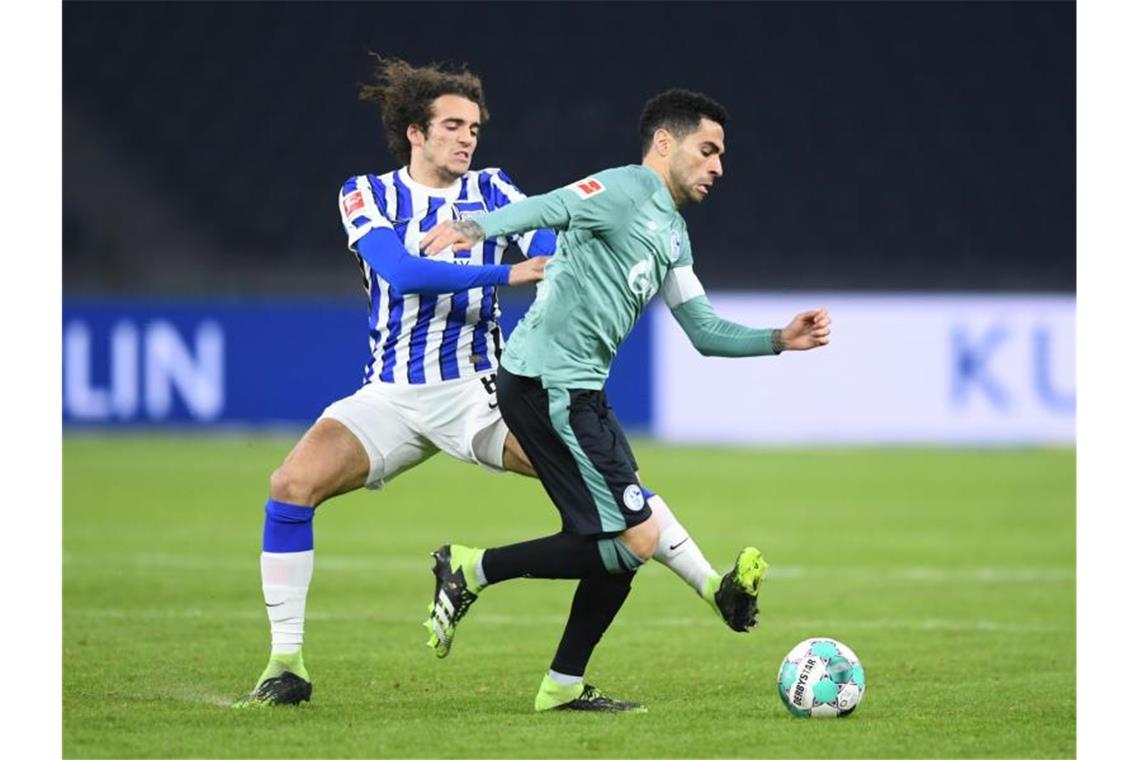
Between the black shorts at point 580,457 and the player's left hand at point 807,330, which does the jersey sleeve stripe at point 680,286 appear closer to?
the player's left hand at point 807,330

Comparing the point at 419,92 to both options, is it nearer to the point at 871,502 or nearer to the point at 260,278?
the point at 871,502

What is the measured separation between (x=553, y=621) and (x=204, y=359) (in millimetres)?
11613

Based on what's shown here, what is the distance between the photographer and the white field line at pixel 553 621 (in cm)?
821

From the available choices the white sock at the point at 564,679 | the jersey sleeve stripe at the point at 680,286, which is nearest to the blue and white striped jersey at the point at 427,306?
the jersey sleeve stripe at the point at 680,286

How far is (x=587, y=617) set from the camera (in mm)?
5898

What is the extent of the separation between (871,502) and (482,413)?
8.28m

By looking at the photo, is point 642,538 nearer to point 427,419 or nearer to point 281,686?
point 427,419

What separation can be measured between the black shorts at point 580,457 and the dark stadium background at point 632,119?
581 inches

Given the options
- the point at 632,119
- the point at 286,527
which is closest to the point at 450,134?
the point at 286,527

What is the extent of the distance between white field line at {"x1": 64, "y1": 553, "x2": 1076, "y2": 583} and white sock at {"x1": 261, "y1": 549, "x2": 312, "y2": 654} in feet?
13.5

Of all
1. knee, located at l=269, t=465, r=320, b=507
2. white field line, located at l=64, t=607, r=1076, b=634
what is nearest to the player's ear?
knee, located at l=269, t=465, r=320, b=507

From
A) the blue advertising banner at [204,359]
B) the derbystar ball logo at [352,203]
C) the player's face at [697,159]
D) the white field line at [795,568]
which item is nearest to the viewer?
the player's face at [697,159]
